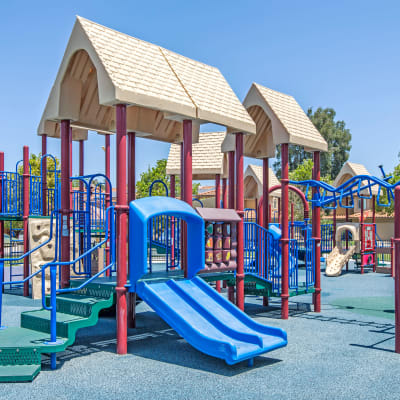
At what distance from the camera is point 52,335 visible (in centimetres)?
743

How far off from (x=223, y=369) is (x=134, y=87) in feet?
15.2

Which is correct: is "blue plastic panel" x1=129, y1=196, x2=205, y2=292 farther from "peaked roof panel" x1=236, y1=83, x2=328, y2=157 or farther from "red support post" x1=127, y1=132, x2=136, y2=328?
"peaked roof panel" x1=236, y1=83, x2=328, y2=157

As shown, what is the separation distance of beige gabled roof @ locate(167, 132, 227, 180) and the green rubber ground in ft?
22.6

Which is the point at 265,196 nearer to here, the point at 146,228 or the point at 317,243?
the point at 317,243

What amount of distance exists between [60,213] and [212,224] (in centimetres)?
291

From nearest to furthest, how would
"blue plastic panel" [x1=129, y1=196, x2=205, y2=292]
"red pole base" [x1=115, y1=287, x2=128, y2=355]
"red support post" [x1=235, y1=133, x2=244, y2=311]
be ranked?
"red pole base" [x1=115, y1=287, x2=128, y2=355] < "blue plastic panel" [x1=129, y1=196, x2=205, y2=292] < "red support post" [x1=235, y1=133, x2=244, y2=311]

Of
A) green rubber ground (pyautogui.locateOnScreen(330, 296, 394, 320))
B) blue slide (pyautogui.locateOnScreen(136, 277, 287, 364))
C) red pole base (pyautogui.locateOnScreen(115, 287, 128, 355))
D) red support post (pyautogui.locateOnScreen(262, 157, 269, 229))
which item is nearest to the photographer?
blue slide (pyautogui.locateOnScreen(136, 277, 287, 364))

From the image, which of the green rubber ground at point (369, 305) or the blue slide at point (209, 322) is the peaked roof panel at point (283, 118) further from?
the blue slide at point (209, 322)

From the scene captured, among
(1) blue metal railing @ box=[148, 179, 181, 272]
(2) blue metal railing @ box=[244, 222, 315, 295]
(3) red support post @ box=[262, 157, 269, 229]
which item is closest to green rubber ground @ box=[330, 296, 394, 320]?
(2) blue metal railing @ box=[244, 222, 315, 295]

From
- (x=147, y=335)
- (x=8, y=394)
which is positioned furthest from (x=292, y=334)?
(x=8, y=394)

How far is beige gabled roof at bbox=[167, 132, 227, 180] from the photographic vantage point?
19.4 meters

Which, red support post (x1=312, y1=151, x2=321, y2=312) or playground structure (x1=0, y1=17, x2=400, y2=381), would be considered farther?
red support post (x1=312, y1=151, x2=321, y2=312)

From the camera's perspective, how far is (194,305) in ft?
27.9

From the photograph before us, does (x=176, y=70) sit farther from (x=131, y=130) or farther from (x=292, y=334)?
(x=292, y=334)
